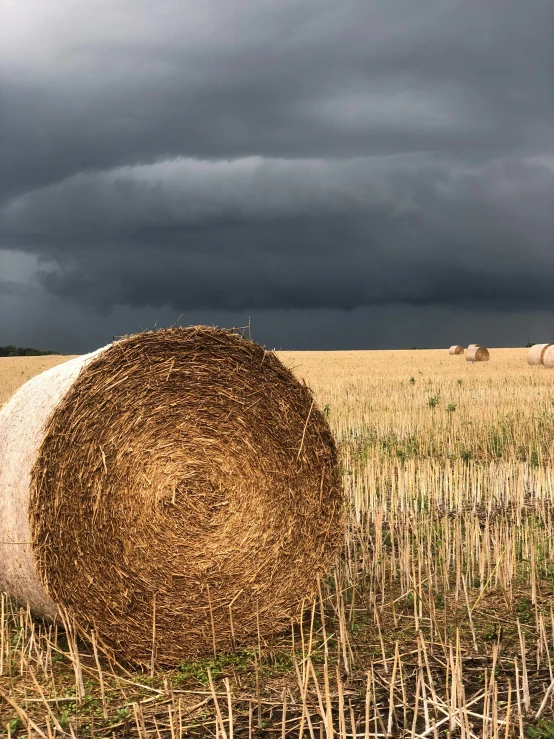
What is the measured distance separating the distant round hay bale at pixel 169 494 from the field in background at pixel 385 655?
0.31 meters

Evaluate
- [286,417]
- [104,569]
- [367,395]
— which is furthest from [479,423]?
[104,569]

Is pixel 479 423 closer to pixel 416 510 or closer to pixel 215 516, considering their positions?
pixel 416 510

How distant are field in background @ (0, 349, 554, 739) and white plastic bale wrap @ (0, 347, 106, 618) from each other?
32cm

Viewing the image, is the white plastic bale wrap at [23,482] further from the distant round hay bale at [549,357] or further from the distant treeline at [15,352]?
the distant treeline at [15,352]

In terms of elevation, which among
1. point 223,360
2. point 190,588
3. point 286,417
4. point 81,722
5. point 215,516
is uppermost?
point 223,360

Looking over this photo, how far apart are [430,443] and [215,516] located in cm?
831

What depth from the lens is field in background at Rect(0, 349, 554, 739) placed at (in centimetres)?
460

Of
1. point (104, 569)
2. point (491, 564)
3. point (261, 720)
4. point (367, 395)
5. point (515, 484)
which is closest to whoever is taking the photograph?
point (261, 720)

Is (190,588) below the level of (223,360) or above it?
below

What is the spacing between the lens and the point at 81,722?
484 cm

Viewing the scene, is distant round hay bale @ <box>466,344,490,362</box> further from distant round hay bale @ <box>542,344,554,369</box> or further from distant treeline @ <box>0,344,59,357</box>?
distant treeline @ <box>0,344,59,357</box>

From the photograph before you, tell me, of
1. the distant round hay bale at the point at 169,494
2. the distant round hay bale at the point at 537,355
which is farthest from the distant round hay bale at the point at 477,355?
the distant round hay bale at the point at 169,494

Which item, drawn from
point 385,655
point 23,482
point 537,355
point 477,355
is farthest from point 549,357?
point 23,482

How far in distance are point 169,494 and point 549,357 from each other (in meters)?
31.5
